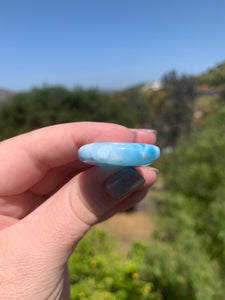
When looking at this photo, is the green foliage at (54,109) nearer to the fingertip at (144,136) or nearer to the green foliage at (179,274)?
the green foliage at (179,274)

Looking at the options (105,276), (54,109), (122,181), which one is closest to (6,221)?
(122,181)

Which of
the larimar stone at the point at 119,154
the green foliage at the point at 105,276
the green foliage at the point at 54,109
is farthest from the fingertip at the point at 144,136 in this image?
the green foliage at the point at 54,109

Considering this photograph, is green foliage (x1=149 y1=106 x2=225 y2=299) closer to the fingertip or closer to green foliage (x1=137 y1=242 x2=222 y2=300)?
green foliage (x1=137 y1=242 x2=222 y2=300)

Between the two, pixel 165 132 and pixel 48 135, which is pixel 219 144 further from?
pixel 165 132

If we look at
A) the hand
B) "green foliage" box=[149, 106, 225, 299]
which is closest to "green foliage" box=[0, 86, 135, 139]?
"green foliage" box=[149, 106, 225, 299]

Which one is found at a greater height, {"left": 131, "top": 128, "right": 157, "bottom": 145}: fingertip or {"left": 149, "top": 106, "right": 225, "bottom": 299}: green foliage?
{"left": 131, "top": 128, "right": 157, "bottom": 145}: fingertip

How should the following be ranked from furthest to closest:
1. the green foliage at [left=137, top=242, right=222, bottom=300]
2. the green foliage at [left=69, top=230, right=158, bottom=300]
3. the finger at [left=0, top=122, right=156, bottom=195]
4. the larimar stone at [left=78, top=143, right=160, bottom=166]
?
the green foliage at [left=137, top=242, right=222, bottom=300] → the green foliage at [left=69, top=230, right=158, bottom=300] → the finger at [left=0, top=122, right=156, bottom=195] → the larimar stone at [left=78, top=143, right=160, bottom=166]
